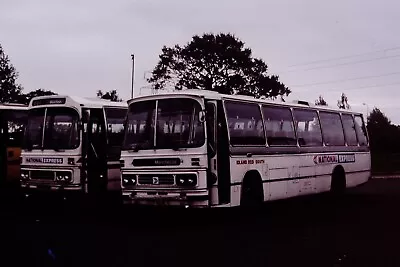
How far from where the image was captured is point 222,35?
2142 inches

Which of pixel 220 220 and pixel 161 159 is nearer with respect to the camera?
pixel 161 159

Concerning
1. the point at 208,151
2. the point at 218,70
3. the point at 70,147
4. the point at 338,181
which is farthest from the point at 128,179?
the point at 218,70

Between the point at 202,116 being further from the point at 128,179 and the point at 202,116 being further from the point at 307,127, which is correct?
the point at 307,127

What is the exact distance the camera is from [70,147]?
13938mm

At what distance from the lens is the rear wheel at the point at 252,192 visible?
1252cm

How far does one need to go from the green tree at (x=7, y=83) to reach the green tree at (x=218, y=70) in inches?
Result: 542

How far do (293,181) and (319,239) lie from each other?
15.5 feet

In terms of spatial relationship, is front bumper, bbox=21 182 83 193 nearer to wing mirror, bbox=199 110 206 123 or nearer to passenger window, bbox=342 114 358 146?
wing mirror, bbox=199 110 206 123

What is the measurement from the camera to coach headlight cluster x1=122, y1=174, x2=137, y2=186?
1204cm

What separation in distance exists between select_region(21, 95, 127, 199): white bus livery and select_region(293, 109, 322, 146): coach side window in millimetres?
5028

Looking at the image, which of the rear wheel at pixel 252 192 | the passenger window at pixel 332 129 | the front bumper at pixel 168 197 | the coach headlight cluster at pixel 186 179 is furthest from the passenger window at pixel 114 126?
the passenger window at pixel 332 129

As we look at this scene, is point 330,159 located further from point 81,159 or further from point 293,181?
point 81,159

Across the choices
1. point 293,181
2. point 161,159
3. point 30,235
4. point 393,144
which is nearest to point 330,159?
point 293,181

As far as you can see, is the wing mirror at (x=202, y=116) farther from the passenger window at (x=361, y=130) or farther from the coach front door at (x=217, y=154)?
the passenger window at (x=361, y=130)
